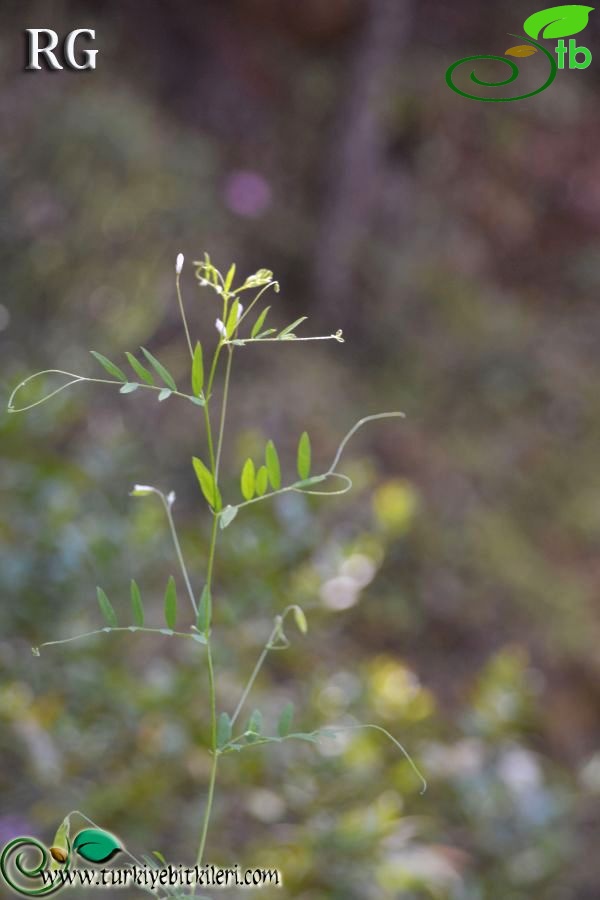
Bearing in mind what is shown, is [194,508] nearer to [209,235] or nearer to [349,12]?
[209,235]

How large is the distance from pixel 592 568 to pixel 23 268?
9.45 feet

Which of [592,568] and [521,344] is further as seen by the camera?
[521,344]

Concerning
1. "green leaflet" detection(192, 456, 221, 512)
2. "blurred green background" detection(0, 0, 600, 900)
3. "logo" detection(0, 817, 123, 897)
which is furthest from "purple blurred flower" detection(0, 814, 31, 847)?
"green leaflet" detection(192, 456, 221, 512)

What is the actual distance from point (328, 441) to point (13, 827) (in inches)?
123

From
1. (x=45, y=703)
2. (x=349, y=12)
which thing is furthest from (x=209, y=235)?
(x=45, y=703)

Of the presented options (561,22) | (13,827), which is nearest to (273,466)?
(13,827)

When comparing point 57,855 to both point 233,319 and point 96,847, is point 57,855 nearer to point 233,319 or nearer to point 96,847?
point 96,847

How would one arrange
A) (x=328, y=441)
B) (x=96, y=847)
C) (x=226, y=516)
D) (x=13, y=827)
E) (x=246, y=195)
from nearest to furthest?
1. (x=226, y=516)
2. (x=96, y=847)
3. (x=13, y=827)
4. (x=328, y=441)
5. (x=246, y=195)

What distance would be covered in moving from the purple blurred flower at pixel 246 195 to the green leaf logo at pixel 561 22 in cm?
391

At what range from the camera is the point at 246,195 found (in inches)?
200

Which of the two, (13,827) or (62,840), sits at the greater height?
(62,840)

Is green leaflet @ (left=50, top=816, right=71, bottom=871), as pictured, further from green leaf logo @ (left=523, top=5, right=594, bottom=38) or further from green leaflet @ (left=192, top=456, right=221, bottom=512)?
green leaf logo @ (left=523, top=5, right=594, bottom=38)

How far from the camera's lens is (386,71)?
4660 mm

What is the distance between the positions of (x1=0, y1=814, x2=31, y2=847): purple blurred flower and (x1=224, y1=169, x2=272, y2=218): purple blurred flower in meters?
4.13
